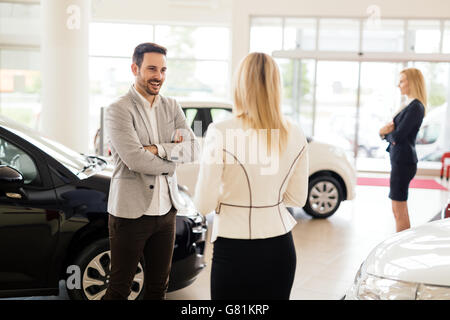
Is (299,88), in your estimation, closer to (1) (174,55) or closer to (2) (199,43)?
(2) (199,43)

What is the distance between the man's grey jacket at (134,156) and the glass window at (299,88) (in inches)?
410

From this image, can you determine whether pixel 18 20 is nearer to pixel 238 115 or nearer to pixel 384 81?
pixel 384 81

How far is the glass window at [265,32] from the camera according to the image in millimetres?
13039

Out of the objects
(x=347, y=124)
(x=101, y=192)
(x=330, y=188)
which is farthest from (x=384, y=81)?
(x=101, y=192)

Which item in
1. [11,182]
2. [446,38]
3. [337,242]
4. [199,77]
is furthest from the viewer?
[199,77]

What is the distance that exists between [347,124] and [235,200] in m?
11.6

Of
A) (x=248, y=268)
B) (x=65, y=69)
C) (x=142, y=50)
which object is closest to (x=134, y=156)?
(x=142, y=50)

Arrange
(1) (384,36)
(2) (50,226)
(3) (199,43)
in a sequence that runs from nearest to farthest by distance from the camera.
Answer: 1. (2) (50,226)
2. (1) (384,36)
3. (3) (199,43)

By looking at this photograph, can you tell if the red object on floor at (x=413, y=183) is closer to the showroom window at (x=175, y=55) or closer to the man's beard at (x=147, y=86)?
the showroom window at (x=175, y=55)

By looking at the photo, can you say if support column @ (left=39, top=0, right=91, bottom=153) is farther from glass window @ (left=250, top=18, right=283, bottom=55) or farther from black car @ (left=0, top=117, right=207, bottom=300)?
black car @ (left=0, top=117, right=207, bottom=300)

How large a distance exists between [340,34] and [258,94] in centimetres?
1139

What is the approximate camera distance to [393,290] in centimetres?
235

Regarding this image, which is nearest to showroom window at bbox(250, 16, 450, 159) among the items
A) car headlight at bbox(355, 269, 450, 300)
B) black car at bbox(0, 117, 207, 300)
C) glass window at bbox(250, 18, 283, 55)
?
glass window at bbox(250, 18, 283, 55)

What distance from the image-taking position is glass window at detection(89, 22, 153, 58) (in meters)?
14.9
